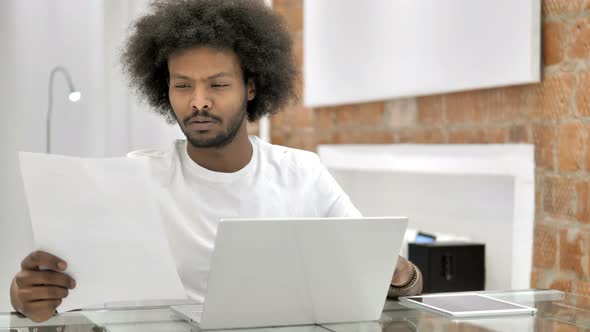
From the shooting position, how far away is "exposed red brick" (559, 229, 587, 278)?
8.32 ft

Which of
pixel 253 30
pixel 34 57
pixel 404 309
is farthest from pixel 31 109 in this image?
pixel 404 309

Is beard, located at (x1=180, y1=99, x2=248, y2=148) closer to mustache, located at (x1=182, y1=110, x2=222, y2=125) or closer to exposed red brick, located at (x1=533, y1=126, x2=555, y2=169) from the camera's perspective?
mustache, located at (x1=182, y1=110, x2=222, y2=125)

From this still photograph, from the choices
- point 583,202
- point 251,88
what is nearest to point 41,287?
point 251,88

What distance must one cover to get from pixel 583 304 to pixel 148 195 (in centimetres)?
83

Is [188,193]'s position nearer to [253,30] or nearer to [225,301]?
[253,30]

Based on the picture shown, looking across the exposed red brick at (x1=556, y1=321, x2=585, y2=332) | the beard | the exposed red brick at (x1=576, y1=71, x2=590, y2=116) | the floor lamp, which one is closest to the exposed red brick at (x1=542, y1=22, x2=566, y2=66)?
the exposed red brick at (x1=576, y1=71, x2=590, y2=116)

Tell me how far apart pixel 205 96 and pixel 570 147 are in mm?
1253

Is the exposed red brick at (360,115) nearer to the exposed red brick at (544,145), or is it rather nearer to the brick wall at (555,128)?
the brick wall at (555,128)

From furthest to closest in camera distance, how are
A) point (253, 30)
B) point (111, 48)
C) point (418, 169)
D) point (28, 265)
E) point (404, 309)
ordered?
point (418, 169), point (111, 48), point (253, 30), point (404, 309), point (28, 265)

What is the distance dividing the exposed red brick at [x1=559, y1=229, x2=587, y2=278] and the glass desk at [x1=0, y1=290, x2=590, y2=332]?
1.15 m

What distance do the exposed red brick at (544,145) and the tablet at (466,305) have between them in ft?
3.92

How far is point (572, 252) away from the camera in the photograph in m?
2.57

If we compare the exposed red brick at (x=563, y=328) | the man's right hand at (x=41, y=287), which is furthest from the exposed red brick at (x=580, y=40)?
the man's right hand at (x=41, y=287)

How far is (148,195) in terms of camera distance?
1.34m
